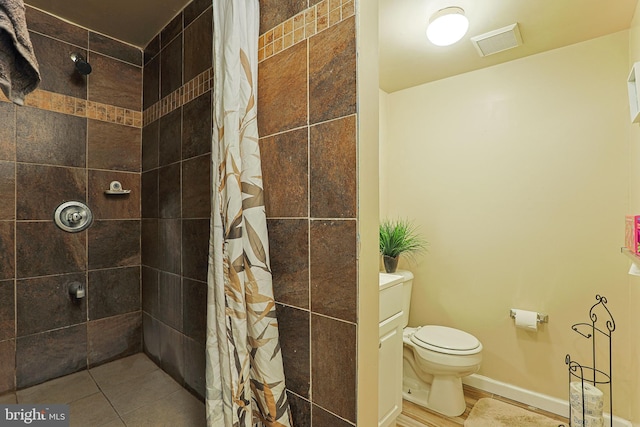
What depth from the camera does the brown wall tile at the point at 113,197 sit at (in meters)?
1.87

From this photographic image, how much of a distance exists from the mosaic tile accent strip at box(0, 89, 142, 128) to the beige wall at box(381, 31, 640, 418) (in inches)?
78.8

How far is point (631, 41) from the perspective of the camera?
1.65 meters

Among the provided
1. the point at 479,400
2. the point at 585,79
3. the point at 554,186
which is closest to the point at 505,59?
the point at 585,79

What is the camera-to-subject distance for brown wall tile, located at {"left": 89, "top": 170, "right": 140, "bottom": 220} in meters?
1.87

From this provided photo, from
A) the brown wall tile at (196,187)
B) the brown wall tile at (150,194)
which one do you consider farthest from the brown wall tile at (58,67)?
the brown wall tile at (196,187)

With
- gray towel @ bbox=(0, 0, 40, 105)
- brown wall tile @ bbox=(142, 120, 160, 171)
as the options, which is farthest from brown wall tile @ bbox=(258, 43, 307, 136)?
brown wall tile @ bbox=(142, 120, 160, 171)

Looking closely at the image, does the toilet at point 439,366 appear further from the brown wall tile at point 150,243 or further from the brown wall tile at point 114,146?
the brown wall tile at point 114,146

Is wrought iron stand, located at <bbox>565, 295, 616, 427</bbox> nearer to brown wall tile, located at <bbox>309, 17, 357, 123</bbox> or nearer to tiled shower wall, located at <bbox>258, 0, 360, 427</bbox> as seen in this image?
tiled shower wall, located at <bbox>258, 0, 360, 427</bbox>

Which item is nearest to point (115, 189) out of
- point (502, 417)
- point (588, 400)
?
point (502, 417)

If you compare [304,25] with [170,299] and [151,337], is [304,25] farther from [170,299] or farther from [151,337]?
[151,337]

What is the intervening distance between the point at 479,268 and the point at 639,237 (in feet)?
4.02

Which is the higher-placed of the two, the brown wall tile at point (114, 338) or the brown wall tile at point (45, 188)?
the brown wall tile at point (45, 188)

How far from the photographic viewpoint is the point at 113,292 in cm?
194

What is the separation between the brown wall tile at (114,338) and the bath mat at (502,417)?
6.90ft
